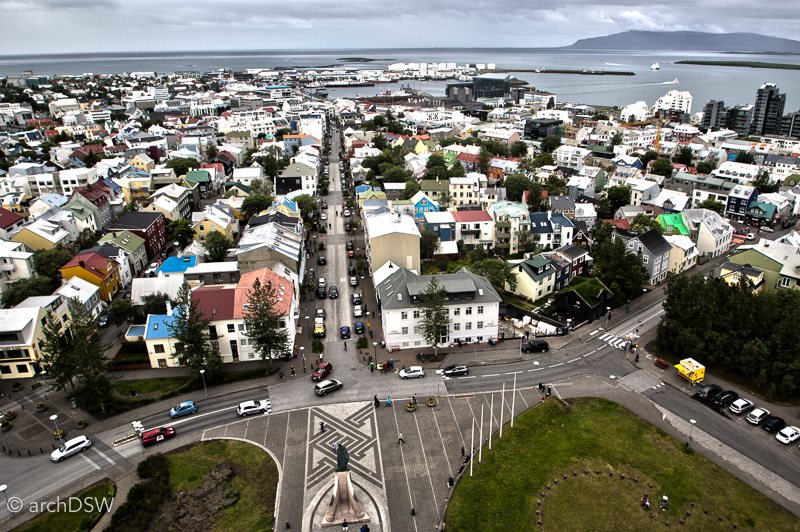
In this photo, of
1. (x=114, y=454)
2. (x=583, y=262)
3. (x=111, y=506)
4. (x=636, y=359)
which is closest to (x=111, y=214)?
(x=114, y=454)

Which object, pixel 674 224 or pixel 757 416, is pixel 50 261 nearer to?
pixel 757 416

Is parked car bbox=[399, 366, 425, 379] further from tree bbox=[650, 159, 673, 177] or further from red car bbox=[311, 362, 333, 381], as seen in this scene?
tree bbox=[650, 159, 673, 177]

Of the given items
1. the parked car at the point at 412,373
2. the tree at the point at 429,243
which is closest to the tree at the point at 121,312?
the parked car at the point at 412,373

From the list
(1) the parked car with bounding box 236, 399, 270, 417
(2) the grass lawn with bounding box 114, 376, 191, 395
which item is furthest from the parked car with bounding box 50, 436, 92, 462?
(1) the parked car with bounding box 236, 399, 270, 417

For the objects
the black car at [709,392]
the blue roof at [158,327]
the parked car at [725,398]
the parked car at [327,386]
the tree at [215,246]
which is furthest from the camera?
the tree at [215,246]

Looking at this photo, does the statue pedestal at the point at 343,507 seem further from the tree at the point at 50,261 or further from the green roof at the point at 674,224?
the green roof at the point at 674,224
